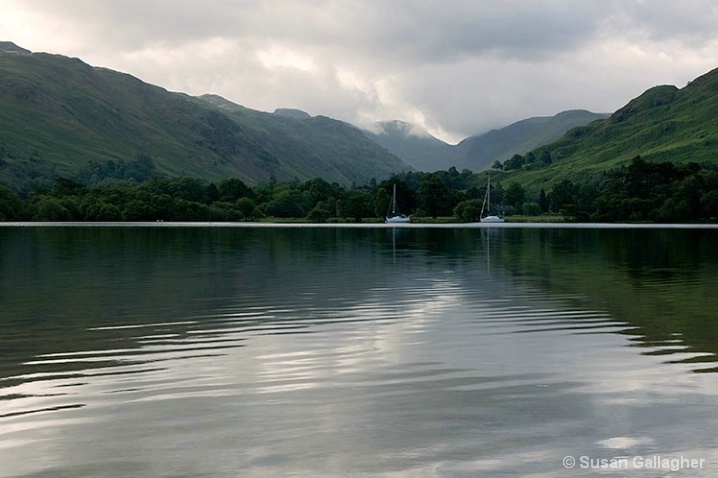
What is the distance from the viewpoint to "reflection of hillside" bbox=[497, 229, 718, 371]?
33.5m

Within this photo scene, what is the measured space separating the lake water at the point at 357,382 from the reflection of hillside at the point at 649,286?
316mm

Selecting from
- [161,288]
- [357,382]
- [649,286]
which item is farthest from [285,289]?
[357,382]

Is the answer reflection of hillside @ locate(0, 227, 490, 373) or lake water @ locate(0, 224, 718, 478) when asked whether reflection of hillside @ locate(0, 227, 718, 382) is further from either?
lake water @ locate(0, 224, 718, 478)

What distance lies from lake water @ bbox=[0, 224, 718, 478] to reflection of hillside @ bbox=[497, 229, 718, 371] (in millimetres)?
316

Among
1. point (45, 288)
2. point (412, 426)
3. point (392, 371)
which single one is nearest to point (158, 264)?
point (45, 288)

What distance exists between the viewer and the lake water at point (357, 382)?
52.7ft

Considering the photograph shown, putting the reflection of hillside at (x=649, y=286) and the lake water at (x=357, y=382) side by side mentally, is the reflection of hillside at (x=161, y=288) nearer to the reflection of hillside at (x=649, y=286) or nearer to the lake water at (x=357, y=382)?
the lake water at (x=357, y=382)

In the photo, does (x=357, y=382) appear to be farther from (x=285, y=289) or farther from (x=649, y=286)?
(x=649, y=286)

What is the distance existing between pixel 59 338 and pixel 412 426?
2003 cm

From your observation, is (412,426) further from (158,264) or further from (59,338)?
(158,264)

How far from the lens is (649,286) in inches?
2243

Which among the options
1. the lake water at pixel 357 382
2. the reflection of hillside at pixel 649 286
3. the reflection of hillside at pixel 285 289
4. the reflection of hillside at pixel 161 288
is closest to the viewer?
the lake water at pixel 357 382

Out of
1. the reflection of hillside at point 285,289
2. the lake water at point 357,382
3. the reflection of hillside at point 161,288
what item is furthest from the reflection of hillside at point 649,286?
the reflection of hillside at point 161,288

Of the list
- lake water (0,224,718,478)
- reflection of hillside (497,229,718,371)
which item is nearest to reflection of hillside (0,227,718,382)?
reflection of hillside (497,229,718,371)
